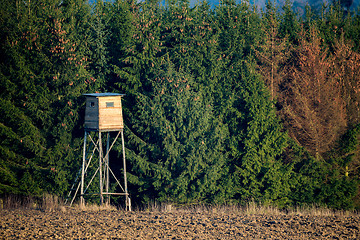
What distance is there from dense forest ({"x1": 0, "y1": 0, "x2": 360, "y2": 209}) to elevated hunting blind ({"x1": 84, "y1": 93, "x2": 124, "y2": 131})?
1.83 meters

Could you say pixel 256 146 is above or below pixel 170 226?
above

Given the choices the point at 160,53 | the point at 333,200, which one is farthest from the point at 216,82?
the point at 333,200

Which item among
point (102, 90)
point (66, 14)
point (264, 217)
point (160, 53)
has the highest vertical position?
point (66, 14)

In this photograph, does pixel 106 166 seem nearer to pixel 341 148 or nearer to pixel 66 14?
pixel 66 14

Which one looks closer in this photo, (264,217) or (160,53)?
(264,217)

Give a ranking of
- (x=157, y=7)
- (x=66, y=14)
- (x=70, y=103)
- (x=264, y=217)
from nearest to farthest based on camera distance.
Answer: (x=264, y=217) < (x=70, y=103) < (x=66, y=14) < (x=157, y=7)

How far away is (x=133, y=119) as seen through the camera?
1800 centimetres

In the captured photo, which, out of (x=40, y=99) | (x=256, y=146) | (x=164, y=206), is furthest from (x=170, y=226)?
(x=40, y=99)

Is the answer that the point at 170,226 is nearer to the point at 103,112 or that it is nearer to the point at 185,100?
the point at 103,112

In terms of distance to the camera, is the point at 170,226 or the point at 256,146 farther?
the point at 256,146

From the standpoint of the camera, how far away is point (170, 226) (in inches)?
471

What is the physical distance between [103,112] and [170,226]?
18.0 feet

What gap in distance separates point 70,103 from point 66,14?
4.03 meters

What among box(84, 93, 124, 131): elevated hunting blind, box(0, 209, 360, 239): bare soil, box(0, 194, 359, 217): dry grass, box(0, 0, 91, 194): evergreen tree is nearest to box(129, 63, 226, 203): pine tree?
box(0, 194, 359, 217): dry grass
